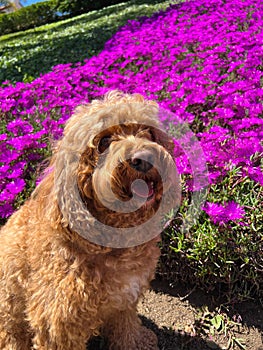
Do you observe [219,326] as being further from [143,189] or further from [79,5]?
[79,5]

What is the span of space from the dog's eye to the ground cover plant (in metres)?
0.90

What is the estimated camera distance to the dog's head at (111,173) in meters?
1.77

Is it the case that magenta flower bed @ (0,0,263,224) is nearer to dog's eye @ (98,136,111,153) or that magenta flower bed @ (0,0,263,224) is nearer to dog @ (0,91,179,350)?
dog @ (0,91,179,350)

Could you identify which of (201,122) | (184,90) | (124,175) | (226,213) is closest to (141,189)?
(124,175)

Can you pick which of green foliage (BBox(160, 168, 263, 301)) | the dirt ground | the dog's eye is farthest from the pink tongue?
the dirt ground

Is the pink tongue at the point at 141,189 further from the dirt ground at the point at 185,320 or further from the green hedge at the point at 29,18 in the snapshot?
the green hedge at the point at 29,18

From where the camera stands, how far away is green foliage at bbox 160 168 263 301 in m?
2.70

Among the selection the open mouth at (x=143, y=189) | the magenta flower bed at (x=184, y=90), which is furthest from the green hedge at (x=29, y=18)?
the open mouth at (x=143, y=189)

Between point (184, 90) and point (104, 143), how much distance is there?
8.83 feet

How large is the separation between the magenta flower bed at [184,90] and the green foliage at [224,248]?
0.48 feet

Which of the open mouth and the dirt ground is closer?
the open mouth

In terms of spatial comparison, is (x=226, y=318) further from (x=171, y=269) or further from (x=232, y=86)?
(x=232, y=86)

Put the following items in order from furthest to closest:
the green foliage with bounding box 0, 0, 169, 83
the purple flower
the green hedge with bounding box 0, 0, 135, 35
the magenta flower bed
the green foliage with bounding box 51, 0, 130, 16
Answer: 1. the green hedge with bounding box 0, 0, 135, 35
2. the green foliage with bounding box 51, 0, 130, 16
3. the green foliage with bounding box 0, 0, 169, 83
4. the magenta flower bed
5. the purple flower

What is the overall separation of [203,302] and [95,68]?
445 centimetres
